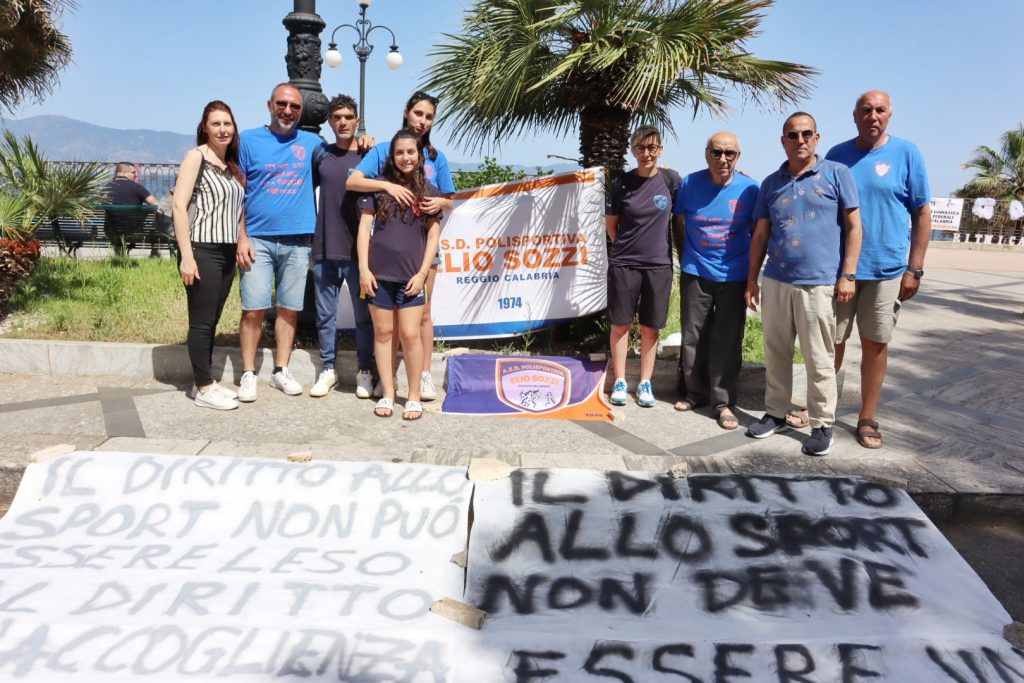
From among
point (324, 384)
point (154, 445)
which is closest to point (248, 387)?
point (324, 384)

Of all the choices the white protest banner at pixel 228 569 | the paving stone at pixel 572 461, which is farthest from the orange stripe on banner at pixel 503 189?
the white protest banner at pixel 228 569

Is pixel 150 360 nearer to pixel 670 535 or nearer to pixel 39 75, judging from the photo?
pixel 670 535

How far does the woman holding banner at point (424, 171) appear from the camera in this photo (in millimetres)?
4371

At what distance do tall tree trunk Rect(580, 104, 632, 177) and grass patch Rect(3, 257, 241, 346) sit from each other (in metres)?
3.23

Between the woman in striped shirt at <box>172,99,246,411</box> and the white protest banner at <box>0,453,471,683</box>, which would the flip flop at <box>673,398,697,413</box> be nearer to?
the white protest banner at <box>0,453,471,683</box>

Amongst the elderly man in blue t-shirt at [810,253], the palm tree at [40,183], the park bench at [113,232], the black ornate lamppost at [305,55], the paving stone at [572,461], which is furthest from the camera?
the park bench at [113,232]

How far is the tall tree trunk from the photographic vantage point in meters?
5.82

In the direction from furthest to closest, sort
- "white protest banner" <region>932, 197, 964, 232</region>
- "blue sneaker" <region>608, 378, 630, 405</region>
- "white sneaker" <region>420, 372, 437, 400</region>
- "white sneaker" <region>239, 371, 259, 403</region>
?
"white protest banner" <region>932, 197, 964, 232</region> → "blue sneaker" <region>608, 378, 630, 405</region> → "white sneaker" <region>420, 372, 437, 400</region> → "white sneaker" <region>239, 371, 259, 403</region>

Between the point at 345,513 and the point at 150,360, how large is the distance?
3.06 m

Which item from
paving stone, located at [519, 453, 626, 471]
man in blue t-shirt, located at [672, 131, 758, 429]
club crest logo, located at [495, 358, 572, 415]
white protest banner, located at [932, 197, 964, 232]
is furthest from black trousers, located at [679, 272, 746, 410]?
white protest banner, located at [932, 197, 964, 232]

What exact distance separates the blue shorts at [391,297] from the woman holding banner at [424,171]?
0.20m

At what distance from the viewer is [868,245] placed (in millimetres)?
4141

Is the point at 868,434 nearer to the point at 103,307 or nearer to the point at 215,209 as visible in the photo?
the point at 215,209

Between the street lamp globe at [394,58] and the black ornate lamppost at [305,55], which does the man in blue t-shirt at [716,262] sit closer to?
the black ornate lamppost at [305,55]
